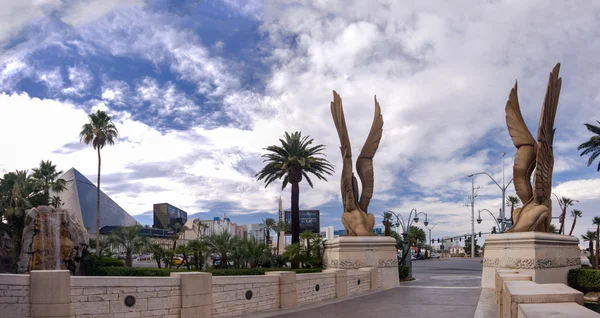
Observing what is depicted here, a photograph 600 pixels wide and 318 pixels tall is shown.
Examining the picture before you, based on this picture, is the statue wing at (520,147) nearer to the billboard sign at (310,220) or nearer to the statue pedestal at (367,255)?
the statue pedestal at (367,255)

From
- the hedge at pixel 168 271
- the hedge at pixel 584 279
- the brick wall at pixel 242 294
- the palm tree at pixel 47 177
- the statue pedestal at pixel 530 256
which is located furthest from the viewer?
the palm tree at pixel 47 177

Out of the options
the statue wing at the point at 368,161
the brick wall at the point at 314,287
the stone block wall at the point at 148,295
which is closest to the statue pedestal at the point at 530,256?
the statue wing at the point at 368,161

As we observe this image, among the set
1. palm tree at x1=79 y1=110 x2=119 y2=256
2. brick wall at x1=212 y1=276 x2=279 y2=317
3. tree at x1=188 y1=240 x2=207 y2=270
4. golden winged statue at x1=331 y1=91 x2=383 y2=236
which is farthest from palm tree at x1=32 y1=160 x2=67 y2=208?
brick wall at x1=212 y1=276 x2=279 y2=317

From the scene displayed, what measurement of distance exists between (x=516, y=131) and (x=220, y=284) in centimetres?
1666

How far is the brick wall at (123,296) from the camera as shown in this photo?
10234mm

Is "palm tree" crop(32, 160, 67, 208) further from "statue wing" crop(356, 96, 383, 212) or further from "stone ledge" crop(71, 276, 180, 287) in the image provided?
"stone ledge" crop(71, 276, 180, 287)

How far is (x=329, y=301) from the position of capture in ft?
55.8

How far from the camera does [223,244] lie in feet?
74.1

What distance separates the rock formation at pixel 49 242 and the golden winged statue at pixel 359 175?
21128 millimetres

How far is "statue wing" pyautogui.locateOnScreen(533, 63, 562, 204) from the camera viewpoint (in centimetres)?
2145

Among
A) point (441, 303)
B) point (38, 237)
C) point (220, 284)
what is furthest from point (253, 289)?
point (38, 237)

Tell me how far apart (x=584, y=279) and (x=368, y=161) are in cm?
1142

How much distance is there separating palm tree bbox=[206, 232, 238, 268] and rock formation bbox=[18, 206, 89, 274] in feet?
53.0

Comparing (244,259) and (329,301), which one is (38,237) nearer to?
(244,259)
